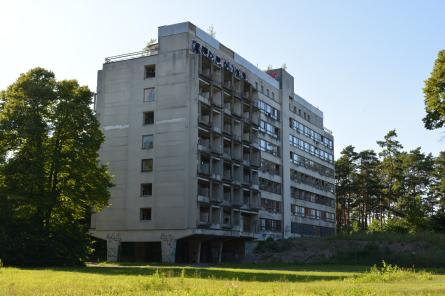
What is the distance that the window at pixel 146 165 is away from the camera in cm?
6894

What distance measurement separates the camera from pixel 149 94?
71.1 meters

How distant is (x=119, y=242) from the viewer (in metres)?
67.8

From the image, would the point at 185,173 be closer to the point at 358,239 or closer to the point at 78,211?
the point at 78,211

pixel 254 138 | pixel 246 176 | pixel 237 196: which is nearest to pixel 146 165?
pixel 237 196

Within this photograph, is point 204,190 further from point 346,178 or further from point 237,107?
point 346,178

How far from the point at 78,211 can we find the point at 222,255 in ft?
99.8

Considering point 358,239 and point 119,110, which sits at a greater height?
point 119,110

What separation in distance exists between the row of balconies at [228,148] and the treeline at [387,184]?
112 ft

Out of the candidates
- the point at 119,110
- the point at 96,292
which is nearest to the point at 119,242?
the point at 119,110

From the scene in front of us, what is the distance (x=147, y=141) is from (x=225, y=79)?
15.7 meters

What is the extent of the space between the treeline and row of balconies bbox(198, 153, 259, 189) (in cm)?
3450

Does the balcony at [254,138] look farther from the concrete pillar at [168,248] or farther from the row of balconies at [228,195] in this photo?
the concrete pillar at [168,248]

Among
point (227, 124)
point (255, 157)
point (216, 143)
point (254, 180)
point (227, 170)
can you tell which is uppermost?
point (227, 124)

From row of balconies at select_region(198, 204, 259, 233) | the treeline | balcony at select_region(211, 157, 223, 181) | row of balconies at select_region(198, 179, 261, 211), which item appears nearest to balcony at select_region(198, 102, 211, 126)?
balcony at select_region(211, 157, 223, 181)
